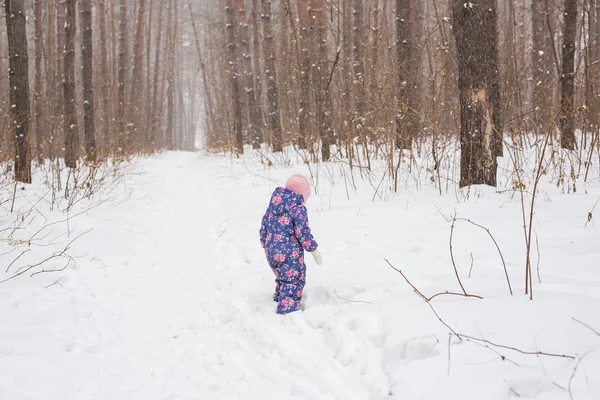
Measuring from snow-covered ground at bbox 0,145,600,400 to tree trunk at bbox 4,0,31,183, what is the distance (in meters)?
2.22

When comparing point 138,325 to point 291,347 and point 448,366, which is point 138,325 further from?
point 448,366

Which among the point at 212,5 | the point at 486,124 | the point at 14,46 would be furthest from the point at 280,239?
the point at 212,5

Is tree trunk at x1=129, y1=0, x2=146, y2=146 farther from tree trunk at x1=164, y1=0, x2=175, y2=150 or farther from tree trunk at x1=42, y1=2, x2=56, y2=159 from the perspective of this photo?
tree trunk at x1=164, y1=0, x2=175, y2=150

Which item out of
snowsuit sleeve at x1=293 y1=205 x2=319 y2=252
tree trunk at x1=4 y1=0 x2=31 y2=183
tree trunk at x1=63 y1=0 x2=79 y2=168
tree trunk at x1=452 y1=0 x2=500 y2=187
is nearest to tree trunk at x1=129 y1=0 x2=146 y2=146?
tree trunk at x1=63 y1=0 x2=79 y2=168

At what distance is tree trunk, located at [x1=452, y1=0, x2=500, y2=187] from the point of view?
4406mm

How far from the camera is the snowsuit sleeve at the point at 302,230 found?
9.29 ft

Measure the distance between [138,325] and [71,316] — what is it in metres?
0.45

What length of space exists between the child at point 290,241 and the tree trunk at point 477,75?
8.17ft

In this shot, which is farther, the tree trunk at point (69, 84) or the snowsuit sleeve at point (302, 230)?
the tree trunk at point (69, 84)

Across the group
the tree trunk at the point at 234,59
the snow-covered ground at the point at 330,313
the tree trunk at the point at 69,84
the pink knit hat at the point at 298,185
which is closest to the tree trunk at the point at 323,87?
the snow-covered ground at the point at 330,313

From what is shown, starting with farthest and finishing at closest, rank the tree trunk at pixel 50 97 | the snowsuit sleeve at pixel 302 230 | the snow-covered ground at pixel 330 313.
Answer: the tree trunk at pixel 50 97 < the snowsuit sleeve at pixel 302 230 < the snow-covered ground at pixel 330 313

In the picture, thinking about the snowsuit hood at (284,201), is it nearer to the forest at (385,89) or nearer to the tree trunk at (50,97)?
the forest at (385,89)

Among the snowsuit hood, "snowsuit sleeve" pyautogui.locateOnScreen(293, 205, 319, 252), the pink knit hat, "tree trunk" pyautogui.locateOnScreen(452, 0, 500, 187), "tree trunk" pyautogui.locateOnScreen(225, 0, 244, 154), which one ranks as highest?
"tree trunk" pyautogui.locateOnScreen(225, 0, 244, 154)

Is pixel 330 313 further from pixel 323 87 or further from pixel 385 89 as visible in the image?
pixel 323 87
